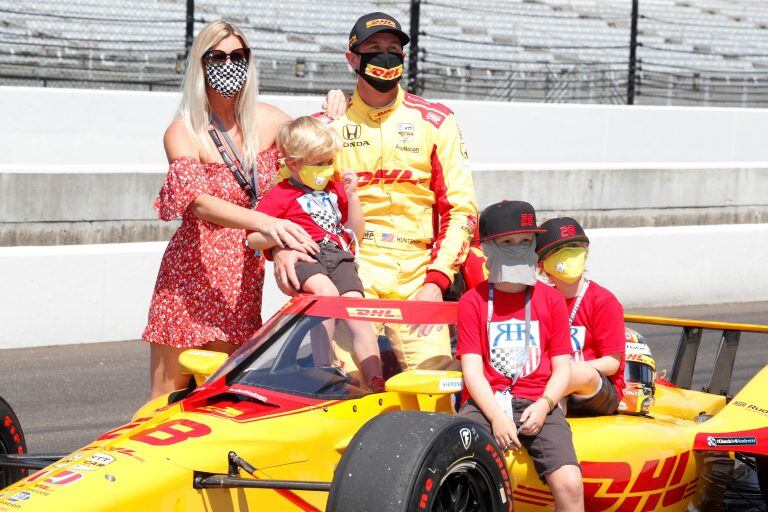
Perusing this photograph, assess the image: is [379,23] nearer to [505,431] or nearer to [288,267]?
[288,267]

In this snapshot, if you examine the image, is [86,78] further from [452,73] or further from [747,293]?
[747,293]

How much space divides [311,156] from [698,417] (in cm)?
225

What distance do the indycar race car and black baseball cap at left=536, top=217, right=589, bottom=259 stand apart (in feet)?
1.82

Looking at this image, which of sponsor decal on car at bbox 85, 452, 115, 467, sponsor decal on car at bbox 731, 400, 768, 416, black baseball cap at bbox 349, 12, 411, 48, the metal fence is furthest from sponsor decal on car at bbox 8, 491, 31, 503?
the metal fence

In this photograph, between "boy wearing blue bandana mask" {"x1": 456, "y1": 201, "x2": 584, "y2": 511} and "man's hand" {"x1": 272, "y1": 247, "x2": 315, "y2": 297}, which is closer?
"boy wearing blue bandana mask" {"x1": 456, "y1": 201, "x2": 584, "y2": 511}

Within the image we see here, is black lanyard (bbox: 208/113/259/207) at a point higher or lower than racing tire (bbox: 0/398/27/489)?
higher

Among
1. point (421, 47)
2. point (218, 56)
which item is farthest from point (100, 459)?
point (421, 47)

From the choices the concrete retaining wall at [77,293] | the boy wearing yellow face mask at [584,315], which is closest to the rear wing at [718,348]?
the boy wearing yellow face mask at [584,315]

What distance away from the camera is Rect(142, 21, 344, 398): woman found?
195 inches

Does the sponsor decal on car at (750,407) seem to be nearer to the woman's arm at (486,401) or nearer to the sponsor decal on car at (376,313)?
the woman's arm at (486,401)

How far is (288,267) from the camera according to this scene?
15.4 ft

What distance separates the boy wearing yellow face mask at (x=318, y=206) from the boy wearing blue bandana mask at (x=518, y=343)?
555 millimetres

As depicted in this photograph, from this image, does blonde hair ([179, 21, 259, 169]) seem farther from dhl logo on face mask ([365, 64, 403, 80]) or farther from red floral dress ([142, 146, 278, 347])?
dhl logo on face mask ([365, 64, 403, 80])

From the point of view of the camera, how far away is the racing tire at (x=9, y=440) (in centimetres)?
512
